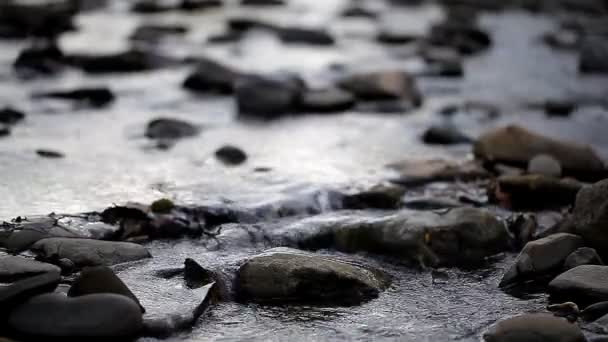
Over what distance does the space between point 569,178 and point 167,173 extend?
1.90 m

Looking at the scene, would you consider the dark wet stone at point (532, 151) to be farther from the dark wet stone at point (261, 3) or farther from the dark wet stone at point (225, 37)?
the dark wet stone at point (261, 3)

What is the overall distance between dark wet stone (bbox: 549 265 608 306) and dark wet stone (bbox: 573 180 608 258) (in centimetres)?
25

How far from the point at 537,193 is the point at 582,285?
48.1 inches

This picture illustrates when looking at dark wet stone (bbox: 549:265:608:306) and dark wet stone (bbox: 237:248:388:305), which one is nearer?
dark wet stone (bbox: 549:265:608:306)

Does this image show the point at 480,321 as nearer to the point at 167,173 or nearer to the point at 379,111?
the point at 167,173

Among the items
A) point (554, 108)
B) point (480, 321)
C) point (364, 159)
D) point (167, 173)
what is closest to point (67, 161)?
point (167, 173)

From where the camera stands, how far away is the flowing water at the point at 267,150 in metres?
2.61

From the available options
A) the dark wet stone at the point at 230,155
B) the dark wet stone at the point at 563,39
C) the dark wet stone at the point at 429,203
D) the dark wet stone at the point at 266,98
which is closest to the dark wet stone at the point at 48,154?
the dark wet stone at the point at 230,155

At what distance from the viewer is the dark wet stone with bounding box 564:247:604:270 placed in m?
2.84

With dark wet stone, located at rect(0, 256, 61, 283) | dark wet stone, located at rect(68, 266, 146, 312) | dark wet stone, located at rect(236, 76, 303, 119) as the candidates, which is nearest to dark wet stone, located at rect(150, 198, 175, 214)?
dark wet stone, located at rect(0, 256, 61, 283)

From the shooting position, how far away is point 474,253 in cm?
316

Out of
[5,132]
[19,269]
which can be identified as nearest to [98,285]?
[19,269]

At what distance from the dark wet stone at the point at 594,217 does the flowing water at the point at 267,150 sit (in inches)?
13.0

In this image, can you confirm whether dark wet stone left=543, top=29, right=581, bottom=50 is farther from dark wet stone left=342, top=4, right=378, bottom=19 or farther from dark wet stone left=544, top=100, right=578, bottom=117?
dark wet stone left=544, top=100, right=578, bottom=117
